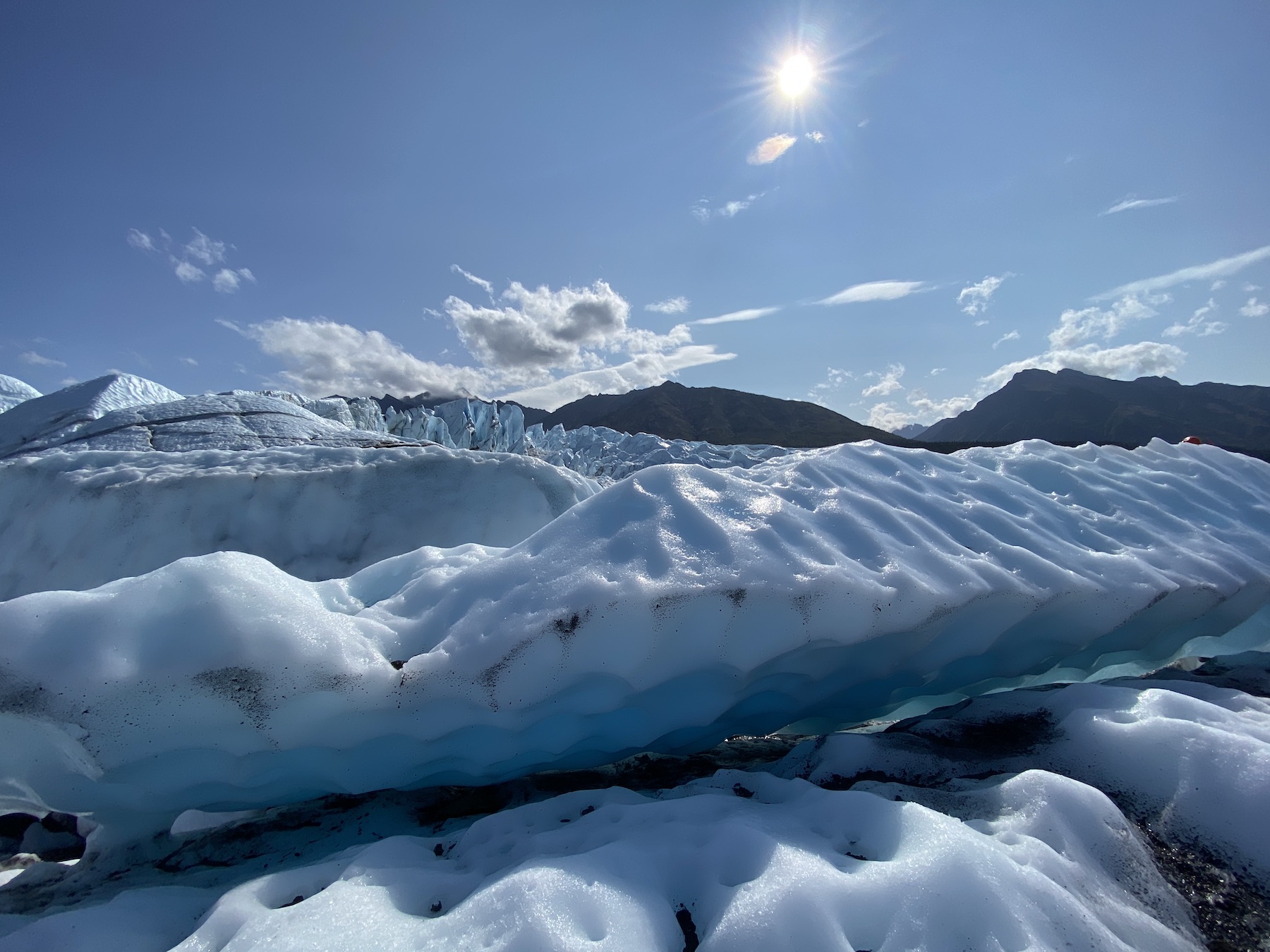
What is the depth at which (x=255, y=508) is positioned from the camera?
4254 millimetres

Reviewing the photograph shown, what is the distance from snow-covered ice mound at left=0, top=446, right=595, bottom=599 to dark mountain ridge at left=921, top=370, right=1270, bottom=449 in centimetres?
6700

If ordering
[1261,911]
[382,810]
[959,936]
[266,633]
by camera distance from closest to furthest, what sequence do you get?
[959,936], [1261,911], [266,633], [382,810]

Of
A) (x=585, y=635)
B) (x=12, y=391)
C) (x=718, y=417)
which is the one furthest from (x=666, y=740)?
(x=718, y=417)

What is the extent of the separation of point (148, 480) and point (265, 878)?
3.61 metres

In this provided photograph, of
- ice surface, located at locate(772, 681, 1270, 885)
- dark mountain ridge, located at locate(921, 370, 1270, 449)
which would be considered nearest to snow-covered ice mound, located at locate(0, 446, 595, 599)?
ice surface, located at locate(772, 681, 1270, 885)

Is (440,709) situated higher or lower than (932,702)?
higher

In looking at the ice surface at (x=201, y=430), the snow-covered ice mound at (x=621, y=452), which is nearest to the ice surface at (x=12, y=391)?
the ice surface at (x=201, y=430)

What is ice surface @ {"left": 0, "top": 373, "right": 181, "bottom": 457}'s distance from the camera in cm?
545

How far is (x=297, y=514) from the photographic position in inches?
171

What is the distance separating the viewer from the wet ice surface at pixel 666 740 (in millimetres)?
1452

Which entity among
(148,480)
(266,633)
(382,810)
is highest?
(148,480)

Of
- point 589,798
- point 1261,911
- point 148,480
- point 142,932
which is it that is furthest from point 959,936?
point 148,480

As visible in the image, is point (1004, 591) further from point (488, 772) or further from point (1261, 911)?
point (488, 772)

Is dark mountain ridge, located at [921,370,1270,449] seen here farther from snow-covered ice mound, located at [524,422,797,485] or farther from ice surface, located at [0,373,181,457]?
ice surface, located at [0,373,181,457]
